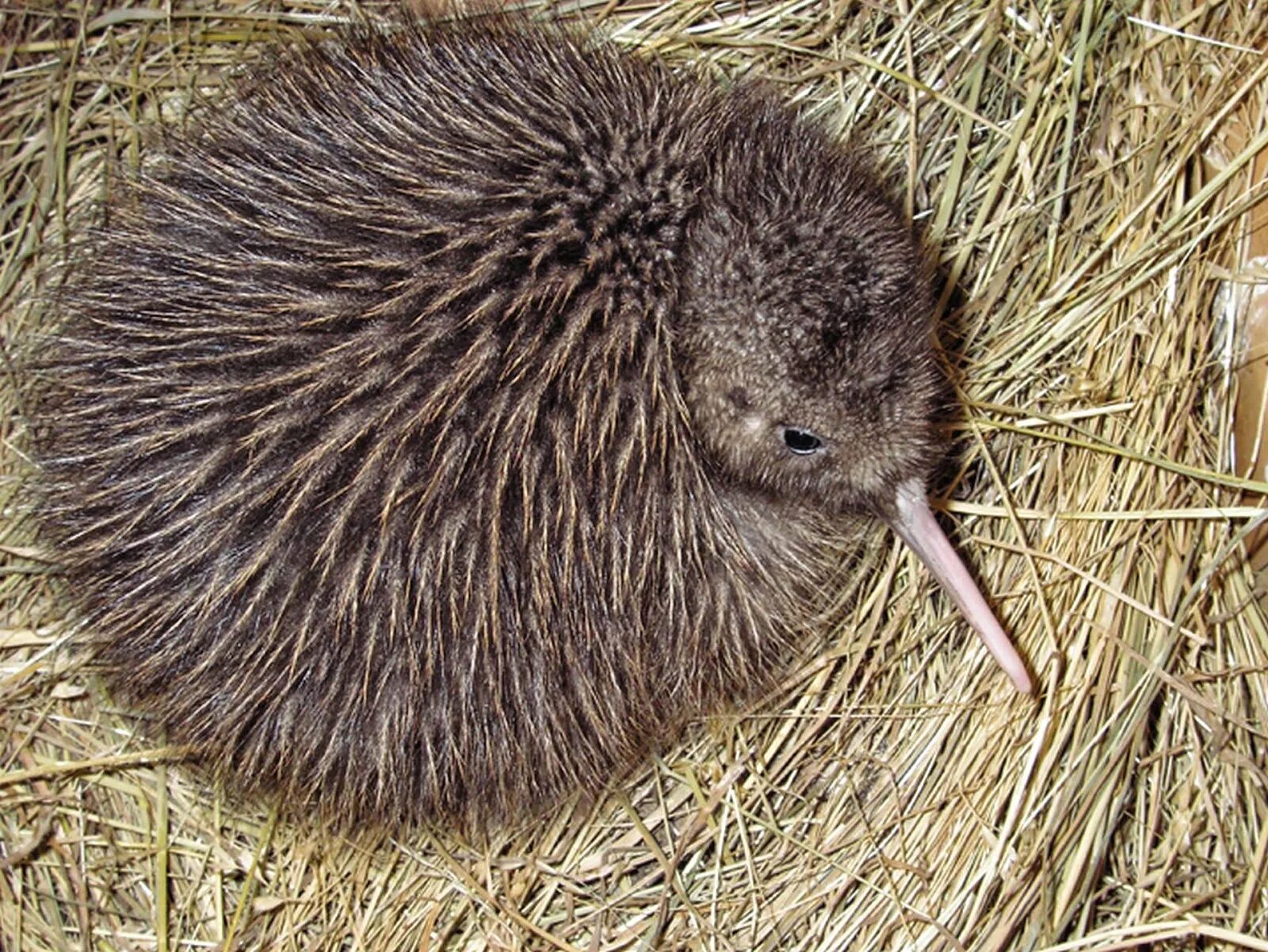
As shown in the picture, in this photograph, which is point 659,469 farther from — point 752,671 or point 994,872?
point 994,872

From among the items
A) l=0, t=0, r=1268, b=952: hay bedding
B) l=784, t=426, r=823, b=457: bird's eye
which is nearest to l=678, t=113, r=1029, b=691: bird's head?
l=784, t=426, r=823, b=457: bird's eye

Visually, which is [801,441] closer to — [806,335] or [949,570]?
[806,335]

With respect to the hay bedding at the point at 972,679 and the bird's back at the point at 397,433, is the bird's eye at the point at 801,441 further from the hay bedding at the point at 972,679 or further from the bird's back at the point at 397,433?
the hay bedding at the point at 972,679

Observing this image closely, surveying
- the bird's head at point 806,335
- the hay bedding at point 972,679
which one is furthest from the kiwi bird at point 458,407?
the hay bedding at point 972,679

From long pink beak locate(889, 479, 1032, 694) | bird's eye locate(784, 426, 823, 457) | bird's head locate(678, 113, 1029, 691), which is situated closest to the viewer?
bird's head locate(678, 113, 1029, 691)

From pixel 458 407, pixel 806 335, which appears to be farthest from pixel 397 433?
pixel 806 335

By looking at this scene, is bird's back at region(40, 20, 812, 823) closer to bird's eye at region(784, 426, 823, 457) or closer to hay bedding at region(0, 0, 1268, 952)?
bird's eye at region(784, 426, 823, 457)

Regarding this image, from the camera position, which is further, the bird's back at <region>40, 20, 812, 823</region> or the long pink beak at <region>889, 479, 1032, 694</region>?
the long pink beak at <region>889, 479, 1032, 694</region>
